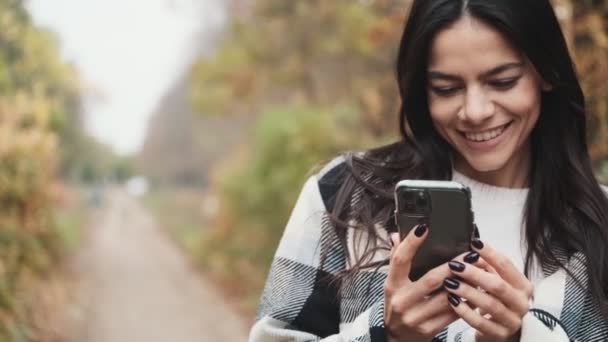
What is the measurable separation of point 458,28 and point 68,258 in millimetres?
11474

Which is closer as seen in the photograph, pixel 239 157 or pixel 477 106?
pixel 477 106

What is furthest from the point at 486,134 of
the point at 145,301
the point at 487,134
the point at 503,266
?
the point at 145,301

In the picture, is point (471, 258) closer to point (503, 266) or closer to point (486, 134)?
point (503, 266)

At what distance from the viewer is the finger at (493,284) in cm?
110

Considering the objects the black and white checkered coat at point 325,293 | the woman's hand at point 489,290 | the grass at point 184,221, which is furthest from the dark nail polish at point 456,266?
the grass at point 184,221

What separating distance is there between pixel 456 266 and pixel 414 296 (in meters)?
0.08

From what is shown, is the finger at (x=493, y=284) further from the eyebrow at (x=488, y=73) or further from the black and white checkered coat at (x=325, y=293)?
the eyebrow at (x=488, y=73)

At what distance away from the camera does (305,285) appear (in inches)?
56.3

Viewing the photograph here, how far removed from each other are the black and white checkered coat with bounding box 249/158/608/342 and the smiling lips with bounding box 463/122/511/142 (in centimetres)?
26

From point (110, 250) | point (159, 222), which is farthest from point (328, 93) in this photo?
point (159, 222)

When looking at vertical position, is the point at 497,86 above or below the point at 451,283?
above

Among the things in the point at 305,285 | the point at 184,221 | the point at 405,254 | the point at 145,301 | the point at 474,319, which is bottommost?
the point at 474,319

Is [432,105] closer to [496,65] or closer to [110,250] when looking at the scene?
[496,65]

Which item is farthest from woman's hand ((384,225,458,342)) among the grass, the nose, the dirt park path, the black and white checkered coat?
the grass
